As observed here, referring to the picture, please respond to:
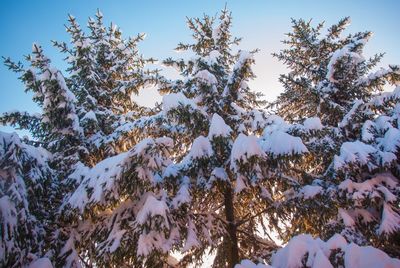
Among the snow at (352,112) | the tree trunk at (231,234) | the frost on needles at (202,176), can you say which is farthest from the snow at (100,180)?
the snow at (352,112)

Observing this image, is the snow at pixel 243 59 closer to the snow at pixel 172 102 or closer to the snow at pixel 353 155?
the snow at pixel 172 102

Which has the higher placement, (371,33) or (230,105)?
(371,33)

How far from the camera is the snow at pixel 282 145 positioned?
6211mm

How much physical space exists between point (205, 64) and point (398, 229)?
6.48m

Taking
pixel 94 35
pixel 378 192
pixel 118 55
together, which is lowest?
pixel 378 192

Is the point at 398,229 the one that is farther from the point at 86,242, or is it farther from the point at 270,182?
the point at 86,242

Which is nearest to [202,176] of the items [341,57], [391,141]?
[391,141]

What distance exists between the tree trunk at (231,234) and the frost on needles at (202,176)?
1.1 inches

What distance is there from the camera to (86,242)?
7.28 metres

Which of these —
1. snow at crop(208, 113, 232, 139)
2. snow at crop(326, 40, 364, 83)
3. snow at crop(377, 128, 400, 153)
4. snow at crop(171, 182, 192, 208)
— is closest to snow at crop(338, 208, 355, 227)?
snow at crop(377, 128, 400, 153)

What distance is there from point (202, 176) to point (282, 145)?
2.19 meters

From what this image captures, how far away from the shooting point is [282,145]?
6402 mm

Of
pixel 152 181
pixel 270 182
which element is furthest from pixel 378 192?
pixel 152 181

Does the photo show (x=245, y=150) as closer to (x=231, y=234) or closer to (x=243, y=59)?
(x=231, y=234)
